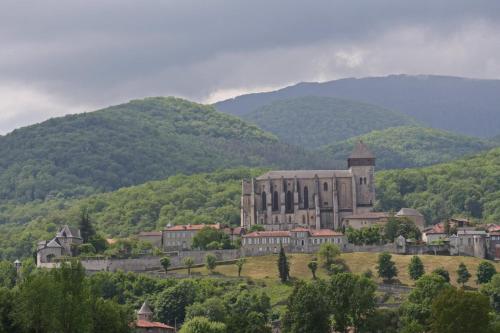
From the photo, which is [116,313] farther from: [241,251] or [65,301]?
[241,251]

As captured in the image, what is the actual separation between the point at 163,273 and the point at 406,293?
3024 centimetres

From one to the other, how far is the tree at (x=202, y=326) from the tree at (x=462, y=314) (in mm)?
22202

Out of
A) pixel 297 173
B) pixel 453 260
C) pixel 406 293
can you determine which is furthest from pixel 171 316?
pixel 297 173

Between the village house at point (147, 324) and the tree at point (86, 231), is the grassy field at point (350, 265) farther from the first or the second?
the tree at point (86, 231)

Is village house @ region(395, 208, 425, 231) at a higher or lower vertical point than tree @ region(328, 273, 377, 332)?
higher

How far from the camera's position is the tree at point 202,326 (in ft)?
370

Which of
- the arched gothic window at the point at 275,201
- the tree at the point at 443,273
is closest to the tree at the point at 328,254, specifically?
the tree at the point at 443,273

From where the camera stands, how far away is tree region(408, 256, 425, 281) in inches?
5502

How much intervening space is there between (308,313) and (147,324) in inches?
761

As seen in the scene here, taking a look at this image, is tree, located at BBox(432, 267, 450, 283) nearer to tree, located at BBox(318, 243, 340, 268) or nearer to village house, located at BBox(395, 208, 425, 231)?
tree, located at BBox(318, 243, 340, 268)

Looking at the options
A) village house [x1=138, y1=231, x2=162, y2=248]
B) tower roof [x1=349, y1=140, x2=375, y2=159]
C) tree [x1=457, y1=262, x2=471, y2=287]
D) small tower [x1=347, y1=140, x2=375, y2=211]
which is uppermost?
tower roof [x1=349, y1=140, x2=375, y2=159]

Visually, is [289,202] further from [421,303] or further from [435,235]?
[421,303]

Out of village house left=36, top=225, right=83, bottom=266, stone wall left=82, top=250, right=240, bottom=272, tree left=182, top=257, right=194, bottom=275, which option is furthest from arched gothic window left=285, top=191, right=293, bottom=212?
village house left=36, top=225, right=83, bottom=266

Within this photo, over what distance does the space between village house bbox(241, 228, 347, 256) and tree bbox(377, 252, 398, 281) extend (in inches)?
446
